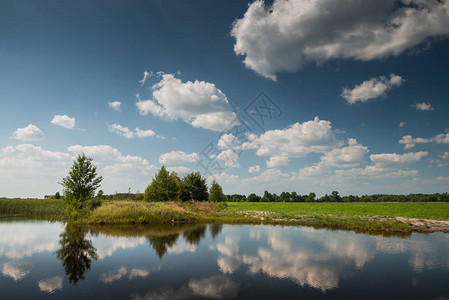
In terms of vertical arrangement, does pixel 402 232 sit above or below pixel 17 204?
below

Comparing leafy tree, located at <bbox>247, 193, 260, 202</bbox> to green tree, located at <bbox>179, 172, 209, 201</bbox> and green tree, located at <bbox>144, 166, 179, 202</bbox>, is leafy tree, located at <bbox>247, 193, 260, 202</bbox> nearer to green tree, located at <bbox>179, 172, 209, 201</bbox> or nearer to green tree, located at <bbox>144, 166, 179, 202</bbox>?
green tree, located at <bbox>179, 172, 209, 201</bbox>

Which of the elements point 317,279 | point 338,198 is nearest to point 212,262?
point 317,279

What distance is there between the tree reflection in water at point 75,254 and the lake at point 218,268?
0.15 feet

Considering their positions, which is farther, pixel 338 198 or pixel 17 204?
pixel 338 198

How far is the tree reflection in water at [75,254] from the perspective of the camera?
9.15 m

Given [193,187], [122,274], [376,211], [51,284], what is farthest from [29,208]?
[376,211]

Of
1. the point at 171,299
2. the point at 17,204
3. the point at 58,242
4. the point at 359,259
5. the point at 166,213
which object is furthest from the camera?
the point at 17,204

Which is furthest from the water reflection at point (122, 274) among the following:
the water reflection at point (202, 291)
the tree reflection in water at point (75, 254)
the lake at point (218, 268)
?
the water reflection at point (202, 291)

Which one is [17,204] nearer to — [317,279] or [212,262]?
[212,262]

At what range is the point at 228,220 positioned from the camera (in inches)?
1029

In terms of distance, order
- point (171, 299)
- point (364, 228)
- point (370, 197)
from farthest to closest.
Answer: point (370, 197), point (364, 228), point (171, 299)

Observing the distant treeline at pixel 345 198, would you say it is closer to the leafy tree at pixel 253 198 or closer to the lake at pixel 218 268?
the leafy tree at pixel 253 198

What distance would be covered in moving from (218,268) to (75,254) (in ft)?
25.8

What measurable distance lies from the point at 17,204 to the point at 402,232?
172ft
